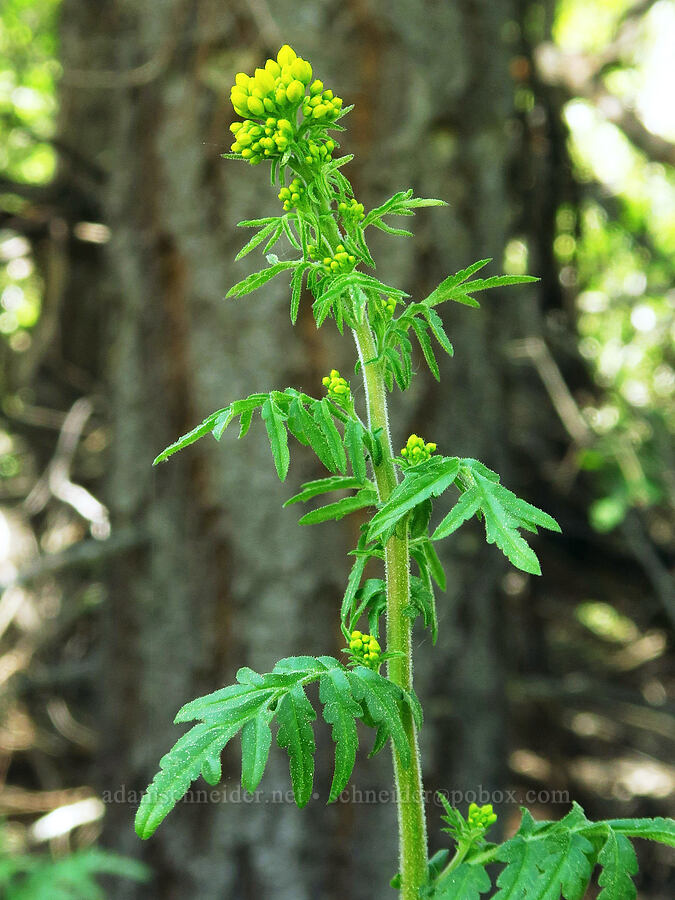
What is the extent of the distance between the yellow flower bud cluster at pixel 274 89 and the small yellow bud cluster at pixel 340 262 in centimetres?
10

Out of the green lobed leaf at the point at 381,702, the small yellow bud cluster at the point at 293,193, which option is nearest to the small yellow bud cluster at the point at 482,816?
the green lobed leaf at the point at 381,702

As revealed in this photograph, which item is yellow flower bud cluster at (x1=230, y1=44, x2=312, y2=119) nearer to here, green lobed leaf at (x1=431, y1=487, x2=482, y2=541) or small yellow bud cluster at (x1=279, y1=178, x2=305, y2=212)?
small yellow bud cluster at (x1=279, y1=178, x2=305, y2=212)

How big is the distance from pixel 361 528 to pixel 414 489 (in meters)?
0.05

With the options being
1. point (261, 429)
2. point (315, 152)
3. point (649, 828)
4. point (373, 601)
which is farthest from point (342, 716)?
point (261, 429)

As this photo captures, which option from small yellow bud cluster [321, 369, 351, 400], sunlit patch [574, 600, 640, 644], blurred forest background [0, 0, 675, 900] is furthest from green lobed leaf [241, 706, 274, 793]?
sunlit patch [574, 600, 640, 644]

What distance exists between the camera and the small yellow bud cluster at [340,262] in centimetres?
57

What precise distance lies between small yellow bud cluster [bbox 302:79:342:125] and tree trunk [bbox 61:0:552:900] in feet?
4.11

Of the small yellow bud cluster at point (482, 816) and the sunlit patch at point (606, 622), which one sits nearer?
the small yellow bud cluster at point (482, 816)

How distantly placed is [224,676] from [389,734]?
1.36 metres

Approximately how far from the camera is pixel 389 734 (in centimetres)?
55

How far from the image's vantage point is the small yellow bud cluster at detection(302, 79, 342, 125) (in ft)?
1.86

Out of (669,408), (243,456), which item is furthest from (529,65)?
(243,456)

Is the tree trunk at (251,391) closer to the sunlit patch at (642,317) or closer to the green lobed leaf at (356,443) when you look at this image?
the sunlit patch at (642,317)

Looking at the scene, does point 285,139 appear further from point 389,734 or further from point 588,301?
point 588,301
